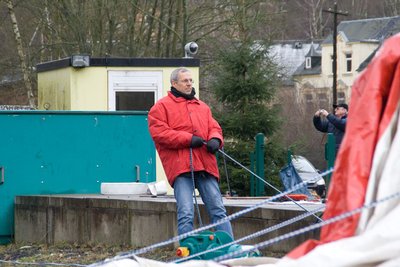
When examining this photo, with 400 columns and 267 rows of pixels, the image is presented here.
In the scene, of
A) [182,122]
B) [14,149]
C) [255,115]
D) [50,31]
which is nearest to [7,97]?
[50,31]

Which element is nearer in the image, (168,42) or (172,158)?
(172,158)

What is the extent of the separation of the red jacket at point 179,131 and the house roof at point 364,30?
81.0 m

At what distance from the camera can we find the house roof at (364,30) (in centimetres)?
9256

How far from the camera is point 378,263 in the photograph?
4855 mm

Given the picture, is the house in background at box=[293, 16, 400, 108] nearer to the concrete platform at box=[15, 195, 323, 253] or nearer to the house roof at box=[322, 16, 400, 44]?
the house roof at box=[322, 16, 400, 44]

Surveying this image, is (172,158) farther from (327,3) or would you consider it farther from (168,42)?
(327,3)

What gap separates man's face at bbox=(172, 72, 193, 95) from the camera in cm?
1060

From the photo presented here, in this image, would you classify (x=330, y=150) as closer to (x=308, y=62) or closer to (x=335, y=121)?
(x=335, y=121)

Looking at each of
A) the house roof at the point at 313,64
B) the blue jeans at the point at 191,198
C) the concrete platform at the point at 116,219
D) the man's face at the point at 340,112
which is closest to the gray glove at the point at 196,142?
the blue jeans at the point at 191,198

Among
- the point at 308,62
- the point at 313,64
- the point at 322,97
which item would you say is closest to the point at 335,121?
the point at 322,97

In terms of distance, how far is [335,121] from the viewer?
535 inches

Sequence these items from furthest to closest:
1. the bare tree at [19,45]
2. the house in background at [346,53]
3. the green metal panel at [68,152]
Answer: the house in background at [346,53], the bare tree at [19,45], the green metal panel at [68,152]

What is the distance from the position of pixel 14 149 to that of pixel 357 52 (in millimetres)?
85250

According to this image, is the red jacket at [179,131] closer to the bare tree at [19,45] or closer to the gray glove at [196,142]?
the gray glove at [196,142]
